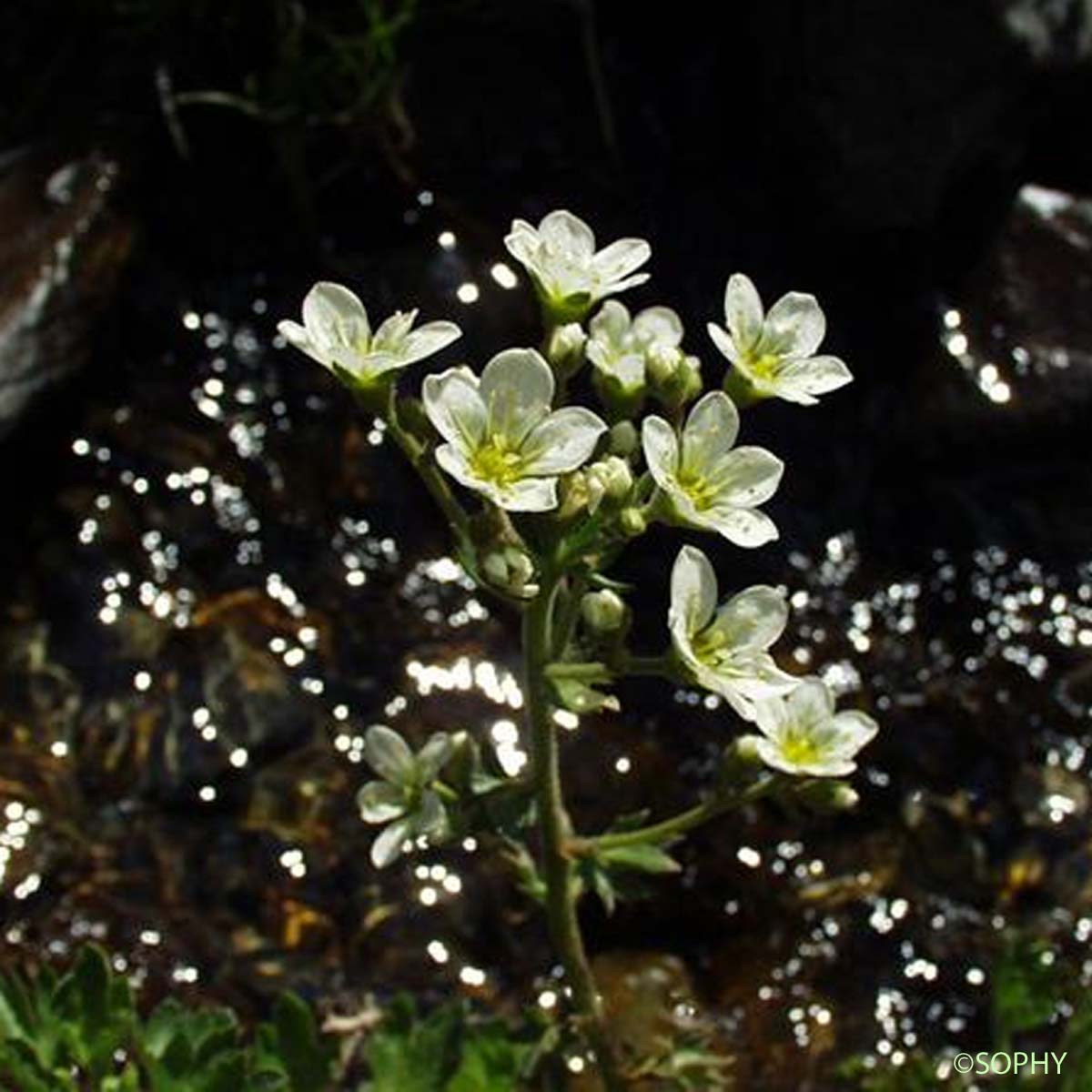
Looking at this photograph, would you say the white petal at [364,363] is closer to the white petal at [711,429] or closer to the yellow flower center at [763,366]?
the white petal at [711,429]

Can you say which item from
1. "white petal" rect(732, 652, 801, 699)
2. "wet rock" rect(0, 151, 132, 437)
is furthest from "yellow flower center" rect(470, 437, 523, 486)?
"wet rock" rect(0, 151, 132, 437)

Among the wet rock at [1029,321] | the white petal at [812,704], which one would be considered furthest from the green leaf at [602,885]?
the wet rock at [1029,321]

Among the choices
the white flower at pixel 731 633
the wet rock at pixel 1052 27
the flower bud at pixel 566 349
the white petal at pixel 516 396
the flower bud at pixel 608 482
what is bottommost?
the wet rock at pixel 1052 27

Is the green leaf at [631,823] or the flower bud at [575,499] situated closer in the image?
the flower bud at [575,499]

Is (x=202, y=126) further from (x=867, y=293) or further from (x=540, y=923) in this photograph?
(x=540, y=923)

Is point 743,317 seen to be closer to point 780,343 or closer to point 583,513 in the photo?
point 780,343

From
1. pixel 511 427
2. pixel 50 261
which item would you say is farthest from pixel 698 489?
pixel 50 261
